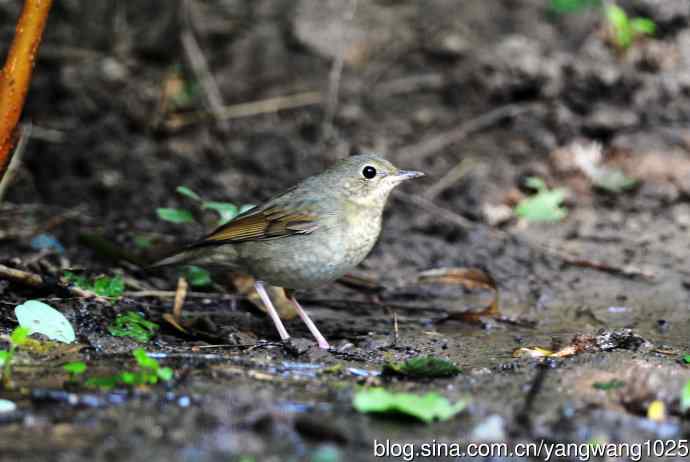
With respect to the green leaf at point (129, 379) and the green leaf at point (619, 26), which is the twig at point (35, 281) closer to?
the green leaf at point (129, 379)

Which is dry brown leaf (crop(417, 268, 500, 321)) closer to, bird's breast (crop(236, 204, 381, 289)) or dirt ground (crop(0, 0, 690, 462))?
dirt ground (crop(0, 0, 690, 462))

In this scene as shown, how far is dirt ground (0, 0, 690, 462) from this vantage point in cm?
349

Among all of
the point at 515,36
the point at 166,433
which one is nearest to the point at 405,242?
the point at 515,36

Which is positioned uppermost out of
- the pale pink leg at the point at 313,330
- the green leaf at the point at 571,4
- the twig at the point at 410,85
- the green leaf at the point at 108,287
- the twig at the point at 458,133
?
the green leaf at the point at 571,4

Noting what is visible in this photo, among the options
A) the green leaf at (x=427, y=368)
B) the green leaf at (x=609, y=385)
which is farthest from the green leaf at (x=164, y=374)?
the green leaf at (x=609, y=385)

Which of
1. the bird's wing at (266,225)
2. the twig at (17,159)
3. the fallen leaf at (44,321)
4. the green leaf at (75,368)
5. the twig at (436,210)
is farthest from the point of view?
the twig at (436,210)

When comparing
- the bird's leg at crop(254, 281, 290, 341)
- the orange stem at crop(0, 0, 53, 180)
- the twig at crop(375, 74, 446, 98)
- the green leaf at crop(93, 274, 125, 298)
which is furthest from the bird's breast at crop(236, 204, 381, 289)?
the twig at crop(375, 74, 446, 98)

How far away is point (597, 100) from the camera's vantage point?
863 cm

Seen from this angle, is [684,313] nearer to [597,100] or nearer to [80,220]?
[597,100]

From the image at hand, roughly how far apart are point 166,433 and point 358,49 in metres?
6.80

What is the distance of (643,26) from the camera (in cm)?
866

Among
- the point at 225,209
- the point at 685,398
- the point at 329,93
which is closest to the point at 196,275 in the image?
the point at 225,209

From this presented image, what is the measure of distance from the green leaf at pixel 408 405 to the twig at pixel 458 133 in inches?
202

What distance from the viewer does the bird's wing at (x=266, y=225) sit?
18.4 feet
